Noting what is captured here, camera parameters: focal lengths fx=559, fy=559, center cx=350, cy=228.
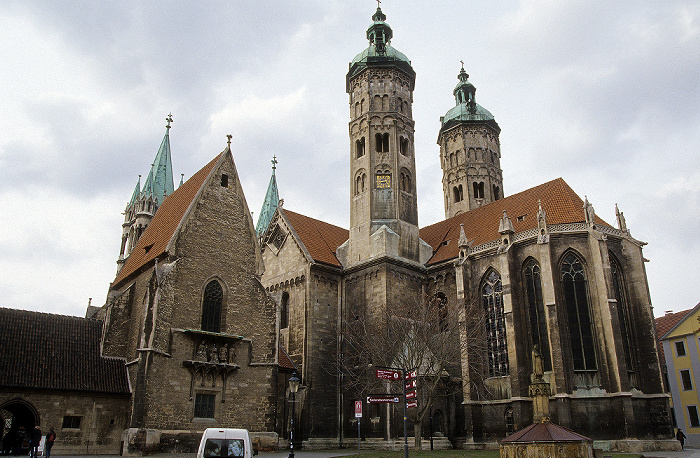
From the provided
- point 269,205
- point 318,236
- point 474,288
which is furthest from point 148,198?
point 474,288

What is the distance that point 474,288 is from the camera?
32844mm

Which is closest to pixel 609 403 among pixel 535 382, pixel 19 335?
pixel 535 382

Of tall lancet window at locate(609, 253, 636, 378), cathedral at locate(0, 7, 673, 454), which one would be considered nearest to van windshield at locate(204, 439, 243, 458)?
cathedral at locate(0, 7, 673, 454)

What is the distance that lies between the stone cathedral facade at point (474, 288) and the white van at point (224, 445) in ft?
45.8

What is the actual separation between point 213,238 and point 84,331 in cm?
710

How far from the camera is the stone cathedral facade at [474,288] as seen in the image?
2775 cm

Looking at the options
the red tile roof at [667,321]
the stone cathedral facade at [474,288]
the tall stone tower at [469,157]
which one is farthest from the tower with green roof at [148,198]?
the red tile roof at [667,321]

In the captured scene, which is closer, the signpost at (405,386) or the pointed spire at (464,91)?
the signpost at (405,386)

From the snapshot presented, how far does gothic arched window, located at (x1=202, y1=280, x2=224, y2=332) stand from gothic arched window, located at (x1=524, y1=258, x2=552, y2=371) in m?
16.1

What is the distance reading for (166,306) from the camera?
2378cm

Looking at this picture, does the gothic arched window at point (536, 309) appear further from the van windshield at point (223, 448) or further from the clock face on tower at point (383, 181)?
the van windshield at point (223, 448)

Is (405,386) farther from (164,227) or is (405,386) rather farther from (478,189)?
(478,189)

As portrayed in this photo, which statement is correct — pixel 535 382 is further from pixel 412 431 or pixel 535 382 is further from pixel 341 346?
pixel 341 346

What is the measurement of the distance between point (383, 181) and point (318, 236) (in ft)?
19.5
